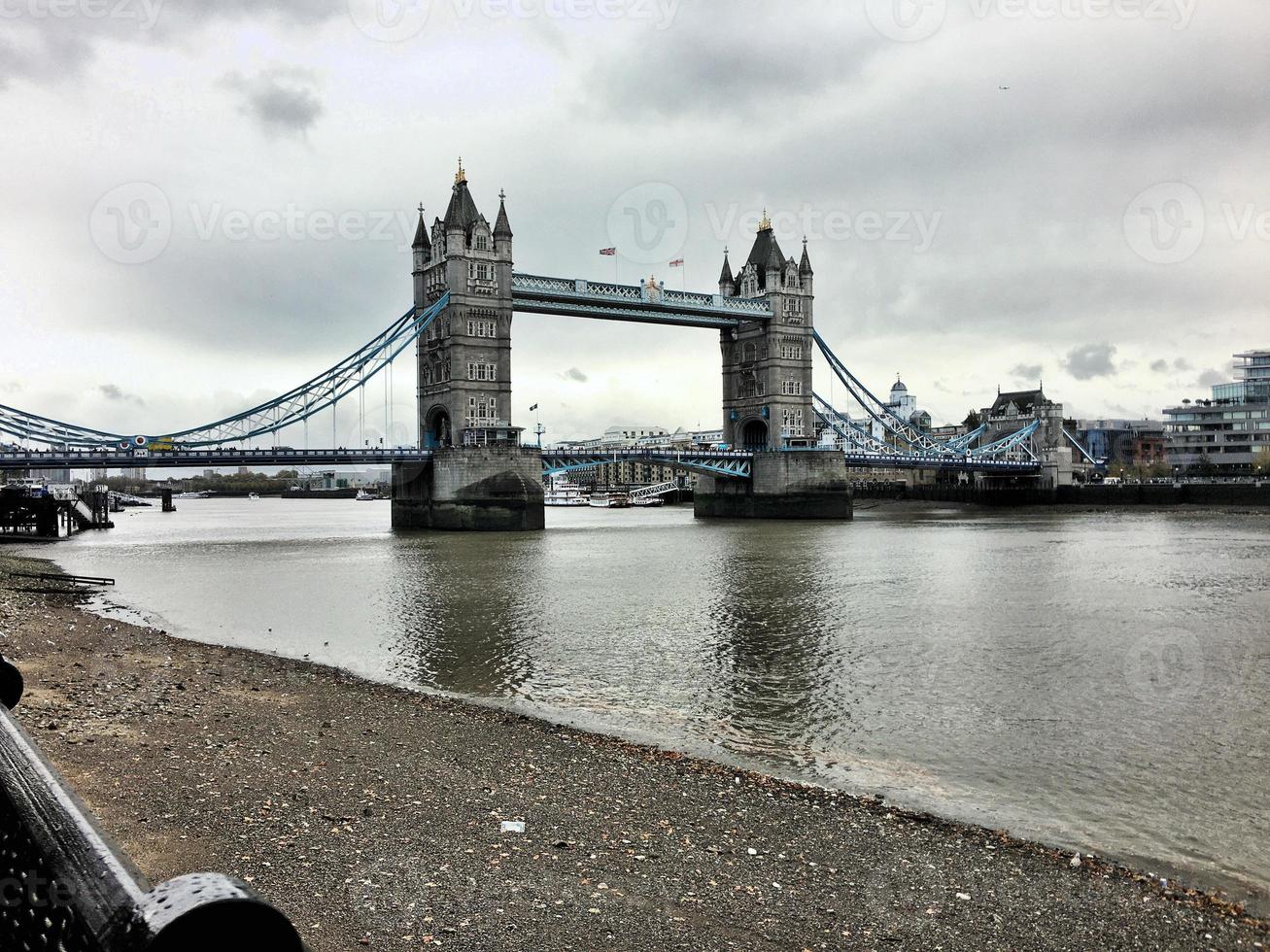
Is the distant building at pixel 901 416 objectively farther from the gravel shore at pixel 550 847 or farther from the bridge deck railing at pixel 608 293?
the gravel shore at pixel 550 847

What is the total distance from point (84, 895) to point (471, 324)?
56.2 metres

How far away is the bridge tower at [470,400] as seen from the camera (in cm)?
5359

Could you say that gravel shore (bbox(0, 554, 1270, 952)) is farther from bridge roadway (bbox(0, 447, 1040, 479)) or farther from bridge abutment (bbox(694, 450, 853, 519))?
bridge abutment (bbox(694, 450, 853, 519))

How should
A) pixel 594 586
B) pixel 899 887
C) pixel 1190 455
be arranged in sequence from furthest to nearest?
pixel 1190 455 < pixel 594 586 < pixel 899 887

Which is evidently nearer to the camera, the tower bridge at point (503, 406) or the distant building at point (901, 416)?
the tower bridge at point (503, 406)

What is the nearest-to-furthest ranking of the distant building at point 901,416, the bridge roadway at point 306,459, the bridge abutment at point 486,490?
1. the bridge roadway at point 306,459
2. the bridge abutment at point 486,490
3. the distant building at point 901,416

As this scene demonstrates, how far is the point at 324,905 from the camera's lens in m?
5.17

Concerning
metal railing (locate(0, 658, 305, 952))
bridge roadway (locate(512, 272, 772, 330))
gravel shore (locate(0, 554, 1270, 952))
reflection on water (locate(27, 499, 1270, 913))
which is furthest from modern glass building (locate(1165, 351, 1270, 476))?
metal railing (locate(0, 658, 305, 952))

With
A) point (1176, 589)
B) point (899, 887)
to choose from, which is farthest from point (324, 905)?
point (1176, 589)

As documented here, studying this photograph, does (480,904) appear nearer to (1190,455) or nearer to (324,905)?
(324,905)

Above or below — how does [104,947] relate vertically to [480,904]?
above

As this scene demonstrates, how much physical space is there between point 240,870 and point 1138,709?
1091cm

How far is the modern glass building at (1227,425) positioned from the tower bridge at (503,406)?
45936 millimetres

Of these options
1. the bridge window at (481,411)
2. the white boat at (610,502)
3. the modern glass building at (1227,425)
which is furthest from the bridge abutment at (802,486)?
the modern glass building at (1227,425)
